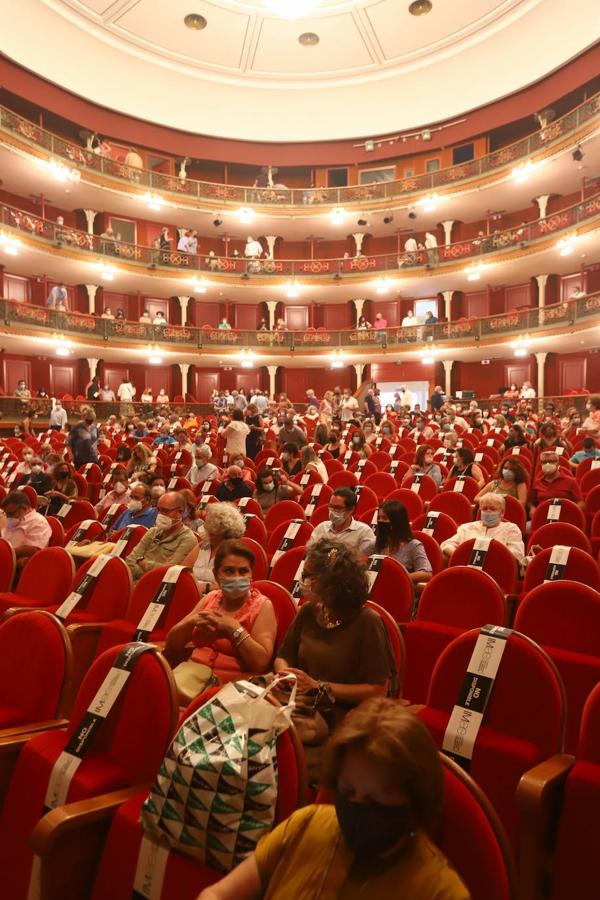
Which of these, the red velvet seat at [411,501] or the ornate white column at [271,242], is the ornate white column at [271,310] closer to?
the ornate white column at [271,242]

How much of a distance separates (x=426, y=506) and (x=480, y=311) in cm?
2014

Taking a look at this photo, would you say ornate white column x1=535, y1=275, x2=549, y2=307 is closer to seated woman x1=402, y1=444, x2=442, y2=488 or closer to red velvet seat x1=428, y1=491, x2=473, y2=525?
seated woman x1=402, y1=444, x2=442, y2=488

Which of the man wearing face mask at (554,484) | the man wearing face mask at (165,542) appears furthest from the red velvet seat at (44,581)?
the man wearing face mask at (554,484)

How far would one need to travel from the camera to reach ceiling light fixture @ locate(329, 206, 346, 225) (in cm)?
2450

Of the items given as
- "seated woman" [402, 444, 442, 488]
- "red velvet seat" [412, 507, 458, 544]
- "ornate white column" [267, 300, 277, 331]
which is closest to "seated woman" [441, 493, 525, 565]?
"red velvet seat" [412, 507, 458, 544]

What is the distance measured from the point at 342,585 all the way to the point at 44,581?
259cm

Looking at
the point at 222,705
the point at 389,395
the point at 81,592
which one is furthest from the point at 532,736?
the point at 389,395

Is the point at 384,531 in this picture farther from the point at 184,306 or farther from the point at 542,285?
the point at 184,306

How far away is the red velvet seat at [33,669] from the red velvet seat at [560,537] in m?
3.09

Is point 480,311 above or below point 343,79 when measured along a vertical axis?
below

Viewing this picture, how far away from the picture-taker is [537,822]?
1.58 metres

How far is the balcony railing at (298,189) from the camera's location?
18.3 m

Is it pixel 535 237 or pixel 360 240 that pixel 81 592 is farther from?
pixel 360 240

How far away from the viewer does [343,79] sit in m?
25.0
